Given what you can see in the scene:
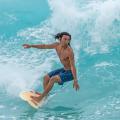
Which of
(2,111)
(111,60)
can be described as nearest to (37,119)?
(2,111)

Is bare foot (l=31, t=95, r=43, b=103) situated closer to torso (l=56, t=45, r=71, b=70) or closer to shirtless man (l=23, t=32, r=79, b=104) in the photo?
shirtless man (l=23, t=32, r=79, b=104)

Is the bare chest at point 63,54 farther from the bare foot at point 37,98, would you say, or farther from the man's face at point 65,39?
the bare foot at point 37,98

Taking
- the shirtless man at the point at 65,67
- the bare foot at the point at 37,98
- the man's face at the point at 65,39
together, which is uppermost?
the man's face at the point at 65,39

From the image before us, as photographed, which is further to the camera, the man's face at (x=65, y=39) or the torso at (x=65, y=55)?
the torso at (x=65, y=55)

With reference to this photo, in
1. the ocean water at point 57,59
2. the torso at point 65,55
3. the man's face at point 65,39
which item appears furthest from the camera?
the ocean water at point 57,59

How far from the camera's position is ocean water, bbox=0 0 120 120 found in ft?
30.0

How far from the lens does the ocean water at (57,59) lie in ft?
30.0

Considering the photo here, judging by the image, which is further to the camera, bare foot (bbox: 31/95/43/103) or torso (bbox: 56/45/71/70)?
bare foot (bbox: 31/95/43/103)

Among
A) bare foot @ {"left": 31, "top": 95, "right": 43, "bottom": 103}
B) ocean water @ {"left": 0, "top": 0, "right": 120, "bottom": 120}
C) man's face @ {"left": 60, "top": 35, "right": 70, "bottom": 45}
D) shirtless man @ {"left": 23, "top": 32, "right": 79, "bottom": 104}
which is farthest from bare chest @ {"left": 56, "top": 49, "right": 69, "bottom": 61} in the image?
ocean water @ {"left": 0, "top": 0, "right": 120, "bottom": 120}

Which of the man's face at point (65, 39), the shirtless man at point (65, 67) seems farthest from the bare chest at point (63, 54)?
the man's face at point (65, 39)

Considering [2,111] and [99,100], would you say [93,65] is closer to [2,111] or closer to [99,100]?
[99,100]

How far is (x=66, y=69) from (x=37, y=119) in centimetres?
114

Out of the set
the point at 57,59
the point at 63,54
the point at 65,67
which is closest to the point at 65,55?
the point at 63,54

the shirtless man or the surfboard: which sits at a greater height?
the shirtless man
